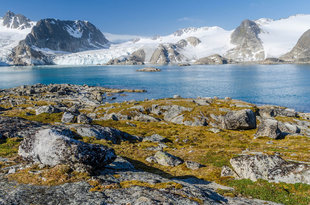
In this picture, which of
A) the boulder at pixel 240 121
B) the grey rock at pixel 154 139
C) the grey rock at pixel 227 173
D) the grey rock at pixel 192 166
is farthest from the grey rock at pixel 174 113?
the grey rock at pixel 227 173

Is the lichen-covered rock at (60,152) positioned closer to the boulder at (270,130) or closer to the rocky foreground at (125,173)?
the rocky foreground at (125,173)

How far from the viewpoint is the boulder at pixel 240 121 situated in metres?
48.8

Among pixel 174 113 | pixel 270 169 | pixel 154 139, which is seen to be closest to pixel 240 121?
pixel 174 113

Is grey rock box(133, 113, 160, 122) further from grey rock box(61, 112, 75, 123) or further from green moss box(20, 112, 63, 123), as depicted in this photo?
green moss box(20, 112, 63, 123)

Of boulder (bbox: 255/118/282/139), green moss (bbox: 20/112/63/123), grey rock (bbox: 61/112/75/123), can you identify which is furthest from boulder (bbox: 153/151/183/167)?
green moss (bbox: 20/112/63/123)

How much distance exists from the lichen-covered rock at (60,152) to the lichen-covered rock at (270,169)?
12.6 m

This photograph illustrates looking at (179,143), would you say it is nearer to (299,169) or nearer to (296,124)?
(299,169)

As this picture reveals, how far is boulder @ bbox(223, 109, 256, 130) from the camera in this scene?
1919 inches

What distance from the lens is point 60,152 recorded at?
51.4 feet

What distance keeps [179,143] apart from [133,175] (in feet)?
75.8

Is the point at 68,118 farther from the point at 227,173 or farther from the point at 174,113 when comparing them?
the point at 227,173

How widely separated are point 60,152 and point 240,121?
42.9 metres

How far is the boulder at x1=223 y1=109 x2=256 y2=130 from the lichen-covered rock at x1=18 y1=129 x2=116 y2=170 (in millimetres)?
38971

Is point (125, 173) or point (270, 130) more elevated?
point (125, 173)
